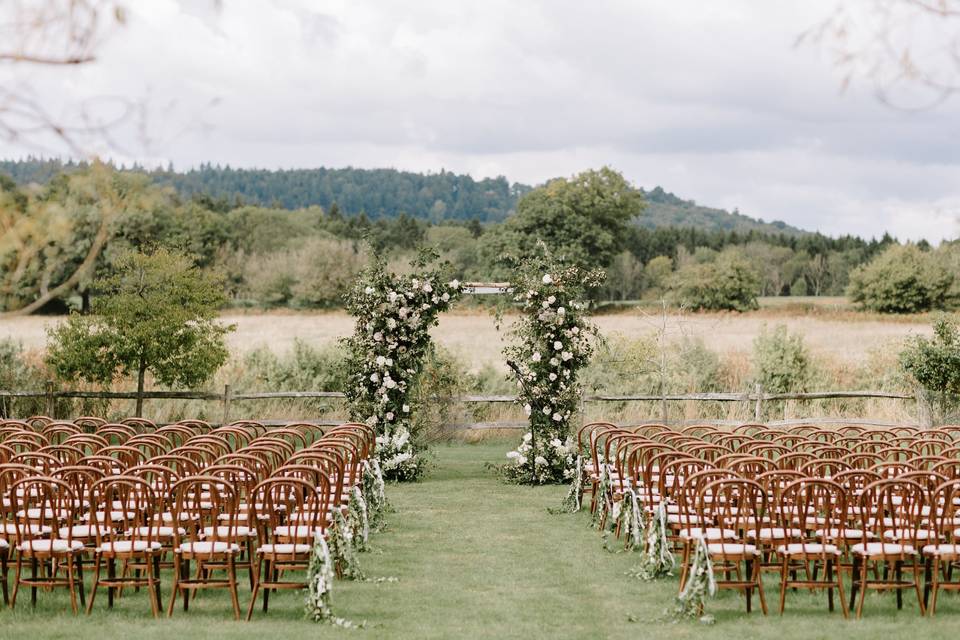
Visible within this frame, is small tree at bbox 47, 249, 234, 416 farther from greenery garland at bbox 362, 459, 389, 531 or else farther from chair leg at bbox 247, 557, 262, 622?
chair leg at bbox 247, 557, 262, 622

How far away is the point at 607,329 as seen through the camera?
144ft

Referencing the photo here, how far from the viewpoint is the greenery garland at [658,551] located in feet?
30.6

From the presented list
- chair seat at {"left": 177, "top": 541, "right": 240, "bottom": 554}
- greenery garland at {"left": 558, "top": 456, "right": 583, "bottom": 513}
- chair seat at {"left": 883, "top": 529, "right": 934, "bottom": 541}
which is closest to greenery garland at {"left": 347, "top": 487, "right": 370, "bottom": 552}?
chair seat at {"left": 177, "top": 541, "right": 240, "bottom": 554}

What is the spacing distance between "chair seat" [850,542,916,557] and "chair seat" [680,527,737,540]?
3.08ft

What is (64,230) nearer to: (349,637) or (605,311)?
(349,637)

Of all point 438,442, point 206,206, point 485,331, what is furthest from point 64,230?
point 206,206

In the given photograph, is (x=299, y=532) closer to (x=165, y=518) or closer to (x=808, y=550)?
(x=165, y=518)

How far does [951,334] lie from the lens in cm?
1948

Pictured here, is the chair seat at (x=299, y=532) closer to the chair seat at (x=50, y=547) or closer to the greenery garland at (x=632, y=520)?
the chair seat at (x=50, y=547)

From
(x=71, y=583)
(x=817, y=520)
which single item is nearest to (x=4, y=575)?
(x=71, y=583)

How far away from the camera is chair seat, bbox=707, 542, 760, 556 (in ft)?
26.5

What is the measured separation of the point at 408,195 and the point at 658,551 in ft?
471

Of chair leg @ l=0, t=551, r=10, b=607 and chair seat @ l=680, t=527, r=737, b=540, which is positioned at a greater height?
chair seat @ l=680, t=527, r=737, b=540

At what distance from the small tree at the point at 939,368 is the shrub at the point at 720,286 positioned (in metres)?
42.9
